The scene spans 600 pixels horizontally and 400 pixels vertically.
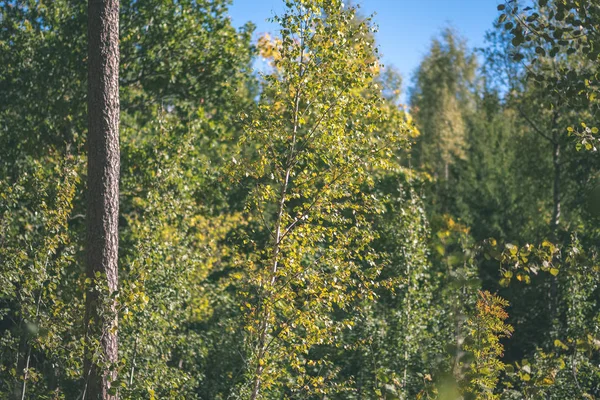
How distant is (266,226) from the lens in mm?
7574

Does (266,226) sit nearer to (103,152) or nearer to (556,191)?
(103,152)

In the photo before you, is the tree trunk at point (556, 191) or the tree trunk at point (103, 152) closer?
the tree trunk at point (103, 152)

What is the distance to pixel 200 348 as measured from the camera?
37.6ft

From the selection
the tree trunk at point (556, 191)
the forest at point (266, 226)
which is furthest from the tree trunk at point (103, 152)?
the tree trunk at point (556, 191)

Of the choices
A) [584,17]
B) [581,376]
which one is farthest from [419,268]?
[584,17]

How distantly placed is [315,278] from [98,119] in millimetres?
2591

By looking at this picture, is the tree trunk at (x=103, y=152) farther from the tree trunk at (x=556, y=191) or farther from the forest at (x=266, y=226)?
the tree trunk at (x=556, y=191)

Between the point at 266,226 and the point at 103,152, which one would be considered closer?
the point at 103,152

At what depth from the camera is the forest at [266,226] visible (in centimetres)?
493

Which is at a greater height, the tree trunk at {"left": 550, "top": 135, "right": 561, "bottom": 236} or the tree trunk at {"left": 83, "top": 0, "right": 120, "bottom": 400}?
the tree trunk at {"left": 550, "top": 135, "right": 561, "bottom": 236}

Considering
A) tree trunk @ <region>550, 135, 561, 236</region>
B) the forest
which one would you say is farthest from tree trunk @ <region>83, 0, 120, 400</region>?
tree trunk @ <region>550, 135, 561, 236</region>

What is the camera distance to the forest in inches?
194

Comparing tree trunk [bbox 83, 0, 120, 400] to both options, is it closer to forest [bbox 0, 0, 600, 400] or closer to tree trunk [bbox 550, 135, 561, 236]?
forest [bbox 0, 0, 600, 400]

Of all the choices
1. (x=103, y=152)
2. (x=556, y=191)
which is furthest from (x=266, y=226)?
(x=556, y=191)
